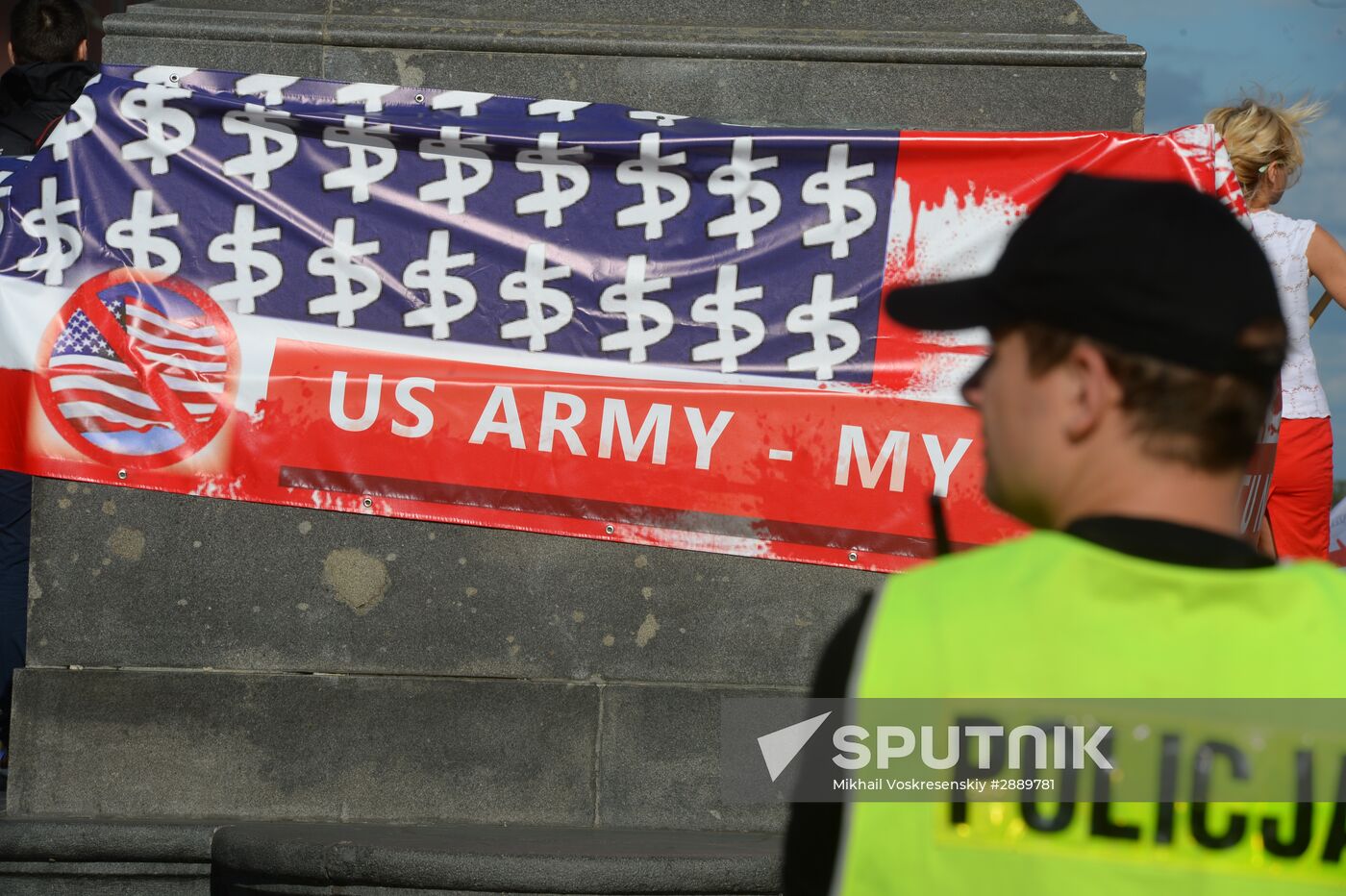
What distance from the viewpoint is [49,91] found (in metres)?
5.48

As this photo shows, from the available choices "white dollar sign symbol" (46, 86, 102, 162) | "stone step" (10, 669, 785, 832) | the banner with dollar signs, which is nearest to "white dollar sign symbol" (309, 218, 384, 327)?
the banner with dollar signs

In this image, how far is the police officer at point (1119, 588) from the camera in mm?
1180

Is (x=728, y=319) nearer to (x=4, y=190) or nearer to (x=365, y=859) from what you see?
(x=365, y=859)

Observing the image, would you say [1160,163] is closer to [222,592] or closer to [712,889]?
[712,889]

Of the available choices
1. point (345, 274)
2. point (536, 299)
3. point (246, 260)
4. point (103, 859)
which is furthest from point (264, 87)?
point (103, 859)

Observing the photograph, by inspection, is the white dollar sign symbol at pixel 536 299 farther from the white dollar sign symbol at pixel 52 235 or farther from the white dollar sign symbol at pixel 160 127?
the white dollar sign symbol at pixel 52 235

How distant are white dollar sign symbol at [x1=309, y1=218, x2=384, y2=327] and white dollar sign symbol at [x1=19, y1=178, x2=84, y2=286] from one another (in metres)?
0.82

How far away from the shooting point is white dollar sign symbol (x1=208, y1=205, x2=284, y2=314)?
488 cm

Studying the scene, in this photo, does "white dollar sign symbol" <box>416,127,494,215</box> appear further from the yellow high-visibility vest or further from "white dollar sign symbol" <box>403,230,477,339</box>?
the yellow high-visibility vest

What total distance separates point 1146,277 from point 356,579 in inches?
156

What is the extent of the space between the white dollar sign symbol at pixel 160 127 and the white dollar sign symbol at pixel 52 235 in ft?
0.99

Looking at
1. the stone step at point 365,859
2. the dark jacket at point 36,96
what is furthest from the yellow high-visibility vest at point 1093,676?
the dark jacket at point 36,96

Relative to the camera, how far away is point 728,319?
189 inches

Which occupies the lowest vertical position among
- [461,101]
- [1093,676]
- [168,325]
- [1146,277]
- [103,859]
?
[103,859]
